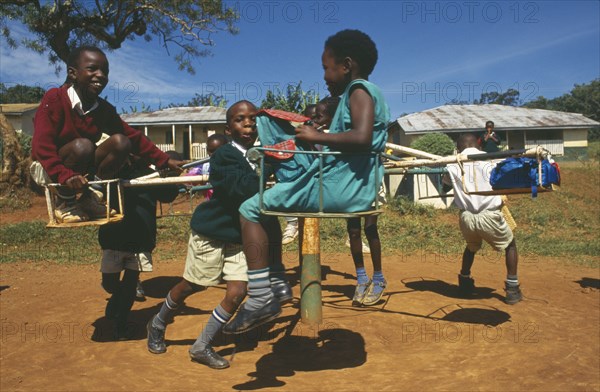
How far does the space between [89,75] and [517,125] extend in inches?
1159

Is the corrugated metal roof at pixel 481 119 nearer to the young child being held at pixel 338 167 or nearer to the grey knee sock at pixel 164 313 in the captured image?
the grey knee sock at pixel 164 313

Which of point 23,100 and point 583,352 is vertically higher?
point 23,100

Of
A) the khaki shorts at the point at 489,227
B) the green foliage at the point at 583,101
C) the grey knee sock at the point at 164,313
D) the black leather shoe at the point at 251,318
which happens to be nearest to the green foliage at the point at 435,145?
the khaki shorts at the point at 489,227

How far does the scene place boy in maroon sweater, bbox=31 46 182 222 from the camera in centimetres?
348

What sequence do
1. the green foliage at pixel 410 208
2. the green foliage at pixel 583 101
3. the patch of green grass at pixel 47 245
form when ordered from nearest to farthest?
the patch of green grass at pixel 47 245 < the green foliage at pixel 410 208 < the green foliage at pixel 583 101

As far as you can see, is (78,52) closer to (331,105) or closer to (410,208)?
(331,105)

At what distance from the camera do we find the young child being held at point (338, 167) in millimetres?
2652

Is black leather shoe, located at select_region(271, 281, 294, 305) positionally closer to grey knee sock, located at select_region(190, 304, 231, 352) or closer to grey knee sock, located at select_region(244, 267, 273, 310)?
grey knee sock, located at select_region(244, 267, 273, 310)

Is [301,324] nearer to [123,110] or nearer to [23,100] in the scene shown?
[123,110]

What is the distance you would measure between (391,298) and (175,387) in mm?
2994

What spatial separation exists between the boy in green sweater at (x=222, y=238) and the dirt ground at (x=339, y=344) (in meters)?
0.35

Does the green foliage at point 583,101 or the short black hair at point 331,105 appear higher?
the green foliage at point 583,101

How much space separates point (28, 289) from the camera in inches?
256

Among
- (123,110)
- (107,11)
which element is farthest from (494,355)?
(123,110)
